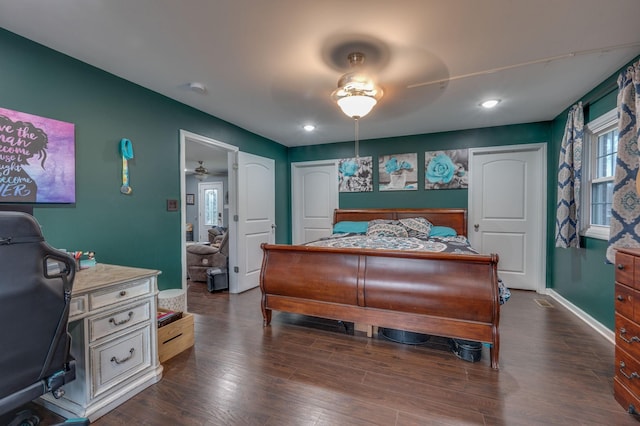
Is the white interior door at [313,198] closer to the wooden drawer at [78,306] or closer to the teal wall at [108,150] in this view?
the teal wall at [108,150]

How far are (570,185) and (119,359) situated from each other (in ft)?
14.2

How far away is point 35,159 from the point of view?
6.40 ft

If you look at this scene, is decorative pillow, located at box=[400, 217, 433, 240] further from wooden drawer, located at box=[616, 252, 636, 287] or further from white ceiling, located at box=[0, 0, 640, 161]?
wooden drawer, located at box=[616, 252, 636, 287]

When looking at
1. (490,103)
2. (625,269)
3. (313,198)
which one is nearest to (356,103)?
(490,103)

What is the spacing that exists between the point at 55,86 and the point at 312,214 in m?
3.76

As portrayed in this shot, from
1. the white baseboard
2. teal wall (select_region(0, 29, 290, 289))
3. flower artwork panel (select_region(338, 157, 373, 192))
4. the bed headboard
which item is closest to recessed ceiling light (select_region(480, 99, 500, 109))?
the bed headboard

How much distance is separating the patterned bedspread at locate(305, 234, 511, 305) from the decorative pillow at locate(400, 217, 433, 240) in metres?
0.12

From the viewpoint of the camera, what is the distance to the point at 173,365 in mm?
2119

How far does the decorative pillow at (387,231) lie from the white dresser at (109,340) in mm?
2746

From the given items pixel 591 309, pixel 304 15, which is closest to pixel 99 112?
pixel 304 15

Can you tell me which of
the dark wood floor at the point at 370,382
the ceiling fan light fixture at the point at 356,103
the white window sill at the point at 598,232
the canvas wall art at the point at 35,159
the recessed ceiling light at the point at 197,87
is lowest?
the dark wood floor at the point at 370,382

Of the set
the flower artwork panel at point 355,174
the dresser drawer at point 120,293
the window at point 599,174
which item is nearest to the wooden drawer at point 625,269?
the window at point 599,174

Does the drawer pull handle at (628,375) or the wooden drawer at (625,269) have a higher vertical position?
the wooden drawer at (625,269)

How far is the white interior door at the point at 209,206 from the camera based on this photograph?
28.0 ft
